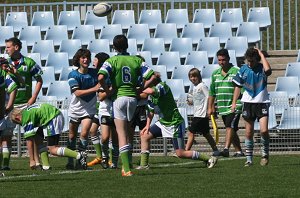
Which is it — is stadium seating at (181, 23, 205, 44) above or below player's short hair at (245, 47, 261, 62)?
above

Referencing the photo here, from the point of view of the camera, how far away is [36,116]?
1680cm

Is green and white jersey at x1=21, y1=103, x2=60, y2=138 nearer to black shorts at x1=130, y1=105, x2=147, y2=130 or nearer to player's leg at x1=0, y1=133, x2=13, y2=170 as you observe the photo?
player's leg at x1=0, y1=133, x2=13, y2=170

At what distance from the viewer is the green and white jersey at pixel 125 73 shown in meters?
15.0

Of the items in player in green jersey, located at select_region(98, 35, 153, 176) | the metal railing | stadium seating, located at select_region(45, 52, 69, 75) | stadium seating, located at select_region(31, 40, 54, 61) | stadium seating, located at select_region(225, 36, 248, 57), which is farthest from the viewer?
the metal railing

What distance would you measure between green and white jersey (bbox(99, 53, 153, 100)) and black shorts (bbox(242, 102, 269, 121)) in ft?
8.29

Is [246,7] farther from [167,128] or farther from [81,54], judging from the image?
[167,128]

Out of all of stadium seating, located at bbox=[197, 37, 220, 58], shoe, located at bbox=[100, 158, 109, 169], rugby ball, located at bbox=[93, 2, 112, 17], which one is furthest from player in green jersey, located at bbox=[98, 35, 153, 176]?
stadium seating, located at bbox=[197, 37, 220, 58]

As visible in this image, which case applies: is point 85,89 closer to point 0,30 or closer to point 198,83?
point 198,83

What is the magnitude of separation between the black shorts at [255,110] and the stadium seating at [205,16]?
1012 centimetres

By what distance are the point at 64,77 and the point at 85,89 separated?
785 centimetres

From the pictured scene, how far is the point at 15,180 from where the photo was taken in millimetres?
14805

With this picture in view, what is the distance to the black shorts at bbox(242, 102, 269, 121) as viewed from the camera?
16938 mm

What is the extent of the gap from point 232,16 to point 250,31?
0.93m

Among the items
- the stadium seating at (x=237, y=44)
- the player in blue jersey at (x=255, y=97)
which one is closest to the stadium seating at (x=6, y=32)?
the stadium seating at (x=237, y=44)
